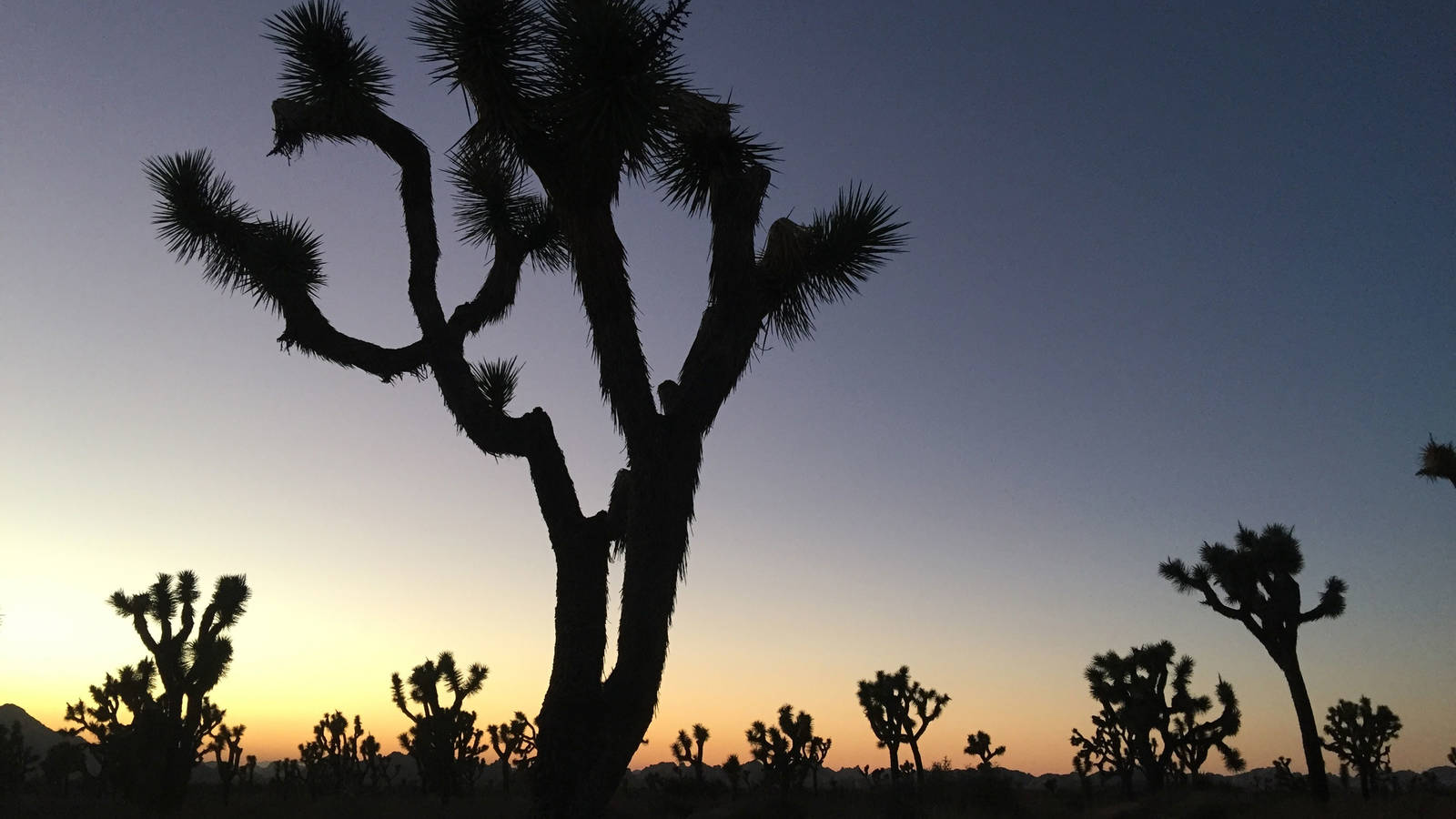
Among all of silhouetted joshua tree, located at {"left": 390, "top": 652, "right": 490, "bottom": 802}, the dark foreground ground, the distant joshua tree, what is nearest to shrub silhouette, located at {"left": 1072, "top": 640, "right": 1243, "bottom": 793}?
the dark foreground ground

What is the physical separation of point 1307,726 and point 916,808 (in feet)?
29.8

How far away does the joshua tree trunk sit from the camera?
62.6 ft

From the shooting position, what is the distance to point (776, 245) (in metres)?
7.18

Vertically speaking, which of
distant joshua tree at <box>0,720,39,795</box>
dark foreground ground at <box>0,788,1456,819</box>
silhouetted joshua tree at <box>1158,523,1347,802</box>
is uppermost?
silhouetted joshua tree at <box>1158,523,1347,802</box>

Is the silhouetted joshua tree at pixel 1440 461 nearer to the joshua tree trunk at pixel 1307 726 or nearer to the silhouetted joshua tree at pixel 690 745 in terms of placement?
the joshua tree trunk at pixel 1307 726

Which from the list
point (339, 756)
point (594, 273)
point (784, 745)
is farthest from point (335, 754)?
point (594, 273)

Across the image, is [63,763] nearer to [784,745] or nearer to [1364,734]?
[784,745]

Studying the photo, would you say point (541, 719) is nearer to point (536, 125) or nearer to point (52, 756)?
point (536, 125)

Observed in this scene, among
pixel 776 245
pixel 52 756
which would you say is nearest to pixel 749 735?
pixel 776 245

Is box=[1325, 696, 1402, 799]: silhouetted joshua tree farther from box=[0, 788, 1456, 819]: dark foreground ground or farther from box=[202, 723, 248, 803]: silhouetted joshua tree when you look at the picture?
box=[202, 723, 248, 803]: silhouetted joshua tree

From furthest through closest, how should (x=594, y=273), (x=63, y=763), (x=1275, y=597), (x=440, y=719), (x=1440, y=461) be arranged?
1. (x=63, y=763)
2. (x=440, y=719)
3. (x=1275, y=597)
4. (x=1440, y=461)
5. (x=594, y=273)

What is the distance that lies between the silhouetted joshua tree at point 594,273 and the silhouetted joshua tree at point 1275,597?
17.8 m

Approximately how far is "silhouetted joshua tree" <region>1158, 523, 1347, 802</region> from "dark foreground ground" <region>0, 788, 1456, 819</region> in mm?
1679

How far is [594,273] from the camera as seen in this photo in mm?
6086
